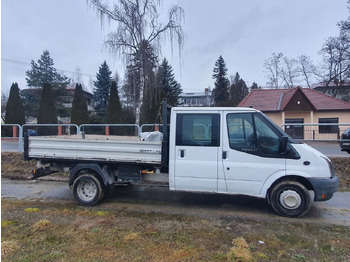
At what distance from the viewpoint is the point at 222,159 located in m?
4.75

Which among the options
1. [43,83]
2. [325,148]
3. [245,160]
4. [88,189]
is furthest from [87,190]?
[43,83]

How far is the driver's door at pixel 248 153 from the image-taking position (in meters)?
4.64

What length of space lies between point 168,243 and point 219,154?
1972 millimetres

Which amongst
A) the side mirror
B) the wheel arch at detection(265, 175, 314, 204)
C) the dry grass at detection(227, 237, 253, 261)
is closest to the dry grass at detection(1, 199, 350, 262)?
the dry grass at detection(227, 237, 253, 261)

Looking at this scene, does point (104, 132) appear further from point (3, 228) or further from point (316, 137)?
point (316, 137)

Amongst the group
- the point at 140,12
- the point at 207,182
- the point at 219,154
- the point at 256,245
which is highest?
the point at 140,12

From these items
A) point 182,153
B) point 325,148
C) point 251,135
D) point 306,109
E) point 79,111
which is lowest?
point 325,148

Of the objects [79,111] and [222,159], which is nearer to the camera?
[222,159]

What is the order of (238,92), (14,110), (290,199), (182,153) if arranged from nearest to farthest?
(290,199) → (182,153) → (14,110) → (238,92)

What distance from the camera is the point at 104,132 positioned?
10969 mm

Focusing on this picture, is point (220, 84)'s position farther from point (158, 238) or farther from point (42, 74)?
point (158, 238)

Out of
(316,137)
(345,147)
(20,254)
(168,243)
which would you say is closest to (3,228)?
(20,254)

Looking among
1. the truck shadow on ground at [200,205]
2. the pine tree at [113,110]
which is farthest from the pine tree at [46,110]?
the truck shadow on ground at [200,205]

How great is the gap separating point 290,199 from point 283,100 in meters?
22.8
